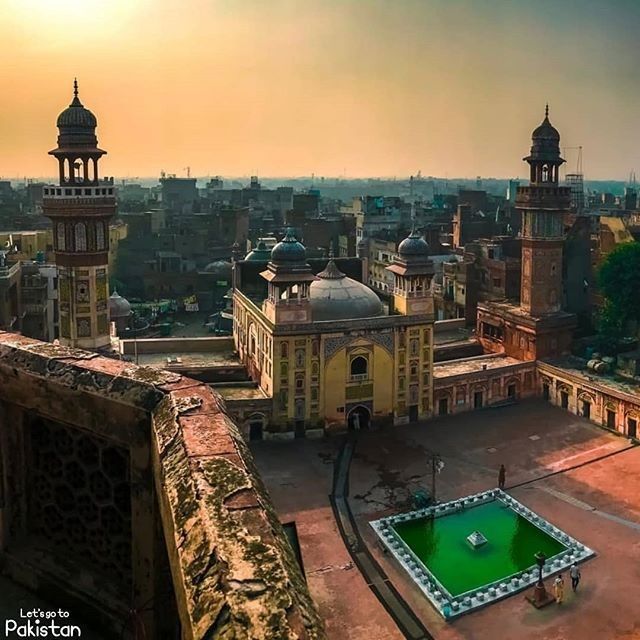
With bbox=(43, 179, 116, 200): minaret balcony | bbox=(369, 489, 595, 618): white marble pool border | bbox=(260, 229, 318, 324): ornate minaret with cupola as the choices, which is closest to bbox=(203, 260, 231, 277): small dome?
bbox=(260, 229, 318, 324): ornate minaret with cupola

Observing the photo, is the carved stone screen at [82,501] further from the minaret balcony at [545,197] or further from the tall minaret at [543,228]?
the minaret balcony at [545,197]

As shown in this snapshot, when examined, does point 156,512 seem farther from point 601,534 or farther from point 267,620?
point 601,534

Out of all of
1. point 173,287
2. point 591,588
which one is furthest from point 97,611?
point 173,287

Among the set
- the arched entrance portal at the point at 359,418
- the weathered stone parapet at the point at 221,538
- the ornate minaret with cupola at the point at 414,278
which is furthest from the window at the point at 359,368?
the weathered stone parapet at the point at 221,538

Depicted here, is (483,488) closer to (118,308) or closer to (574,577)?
(574,577)

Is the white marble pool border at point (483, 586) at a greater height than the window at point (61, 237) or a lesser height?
lesser

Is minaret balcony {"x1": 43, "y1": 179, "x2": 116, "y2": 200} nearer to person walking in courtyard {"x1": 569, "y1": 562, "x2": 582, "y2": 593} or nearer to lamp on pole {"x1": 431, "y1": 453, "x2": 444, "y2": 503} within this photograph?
lamp on pole {"x1": 431, "y1": 453, "x2": 444, "y2": 503}
